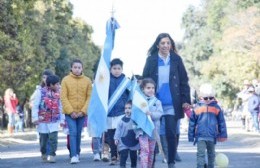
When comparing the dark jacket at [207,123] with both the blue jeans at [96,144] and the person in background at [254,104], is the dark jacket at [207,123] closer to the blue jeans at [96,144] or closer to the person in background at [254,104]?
the blue jeans at [96,144]

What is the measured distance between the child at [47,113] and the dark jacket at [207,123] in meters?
5.10

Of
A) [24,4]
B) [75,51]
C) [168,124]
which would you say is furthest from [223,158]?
[75,51]

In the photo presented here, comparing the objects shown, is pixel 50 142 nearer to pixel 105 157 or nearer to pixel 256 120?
pixel 105 157

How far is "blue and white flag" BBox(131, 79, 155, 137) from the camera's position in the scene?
11.3m

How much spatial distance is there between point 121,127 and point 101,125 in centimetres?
Answer: 331

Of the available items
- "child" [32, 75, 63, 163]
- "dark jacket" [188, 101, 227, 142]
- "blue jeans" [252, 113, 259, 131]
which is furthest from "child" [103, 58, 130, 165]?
"blue jeans" [252, 113, 259, 131]

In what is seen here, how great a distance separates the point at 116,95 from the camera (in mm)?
15008

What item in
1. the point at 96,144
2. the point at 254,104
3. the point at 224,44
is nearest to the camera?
the point at 96,144

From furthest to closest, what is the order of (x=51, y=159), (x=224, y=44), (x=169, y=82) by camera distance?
1. (x=224, y=44)
2. (x=51, y=159)
3. (x=169, y=82)

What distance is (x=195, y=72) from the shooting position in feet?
317

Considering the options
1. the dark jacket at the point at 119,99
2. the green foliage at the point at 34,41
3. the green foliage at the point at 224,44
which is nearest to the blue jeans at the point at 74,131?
the dark jacket at the point at 119,99

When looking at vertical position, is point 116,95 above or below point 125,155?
above

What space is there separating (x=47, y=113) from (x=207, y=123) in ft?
18.5

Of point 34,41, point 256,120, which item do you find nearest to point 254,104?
point 256,120
